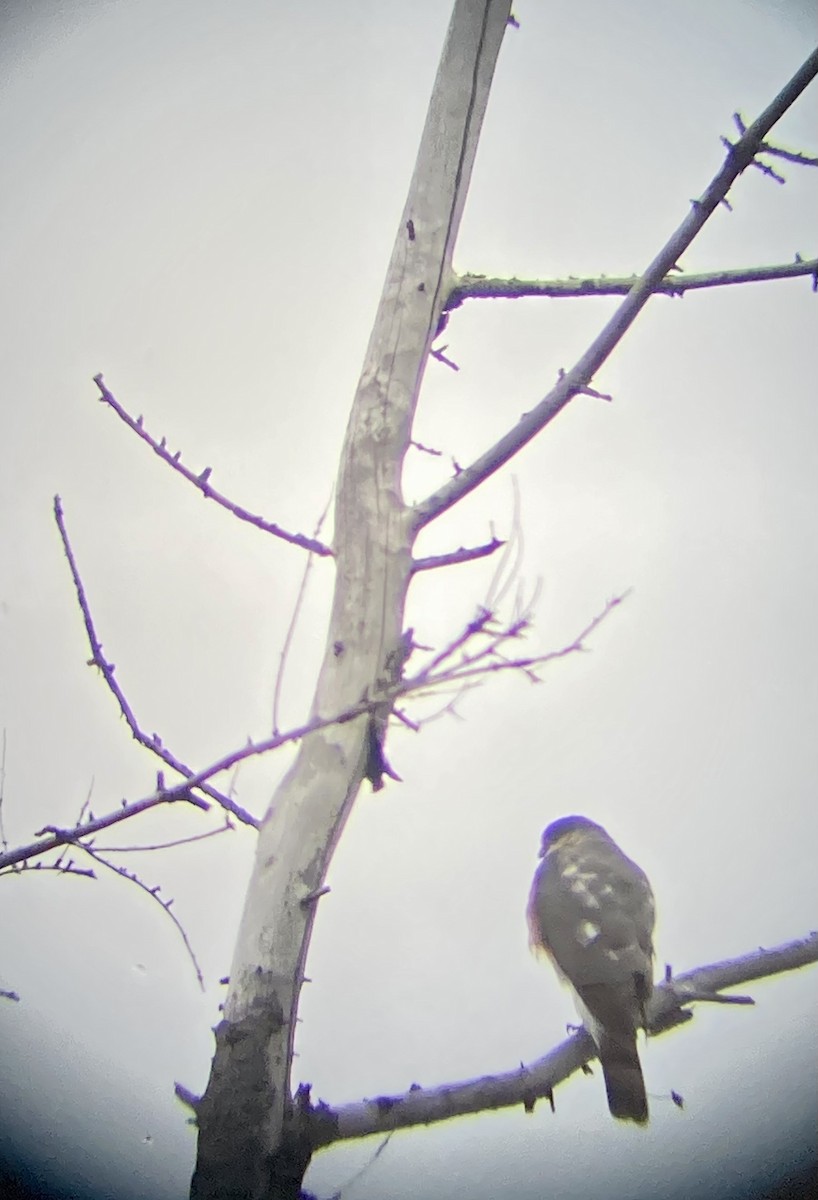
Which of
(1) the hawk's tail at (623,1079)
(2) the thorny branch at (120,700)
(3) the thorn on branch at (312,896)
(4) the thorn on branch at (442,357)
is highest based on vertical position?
(4) the thorn on branch at (442,357)

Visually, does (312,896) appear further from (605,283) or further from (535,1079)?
(605,283)

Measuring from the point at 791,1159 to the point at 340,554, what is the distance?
7.51ft

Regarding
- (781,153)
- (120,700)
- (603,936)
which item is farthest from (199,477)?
(603,936)

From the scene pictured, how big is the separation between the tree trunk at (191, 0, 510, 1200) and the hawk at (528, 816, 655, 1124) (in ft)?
5.26

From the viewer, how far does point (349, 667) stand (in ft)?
5.29

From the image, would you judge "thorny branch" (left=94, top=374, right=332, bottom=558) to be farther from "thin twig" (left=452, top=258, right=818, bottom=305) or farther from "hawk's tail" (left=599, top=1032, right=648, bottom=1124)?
"hawk's tail" (left=599, top=1032, right=648, bottom=1124)

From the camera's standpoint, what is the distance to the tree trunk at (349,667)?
1377 millimetres

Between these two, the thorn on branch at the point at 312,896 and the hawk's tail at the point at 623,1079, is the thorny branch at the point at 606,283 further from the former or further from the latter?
the hawk's tail at the point at 623,1079

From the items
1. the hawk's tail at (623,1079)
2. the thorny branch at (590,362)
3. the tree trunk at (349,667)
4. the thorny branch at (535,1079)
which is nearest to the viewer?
the tree trunk at (349,667)

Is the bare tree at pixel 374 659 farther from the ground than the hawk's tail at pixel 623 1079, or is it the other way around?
the bare tree at pixel 374 659

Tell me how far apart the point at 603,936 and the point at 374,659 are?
2182 millimetres

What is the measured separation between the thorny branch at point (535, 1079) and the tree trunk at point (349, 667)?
14 centimetres

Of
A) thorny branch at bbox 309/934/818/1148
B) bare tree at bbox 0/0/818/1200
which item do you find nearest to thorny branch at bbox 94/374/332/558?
bare tree at bbox 0/0/818/1200

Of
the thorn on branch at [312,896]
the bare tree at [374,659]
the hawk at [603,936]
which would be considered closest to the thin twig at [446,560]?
the bare tree at [374,659]
